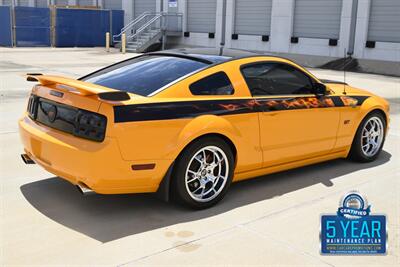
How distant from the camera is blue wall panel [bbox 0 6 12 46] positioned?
101 feet

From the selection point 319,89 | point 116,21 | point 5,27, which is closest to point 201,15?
point 116,21

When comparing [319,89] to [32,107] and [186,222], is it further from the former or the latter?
[32,107]

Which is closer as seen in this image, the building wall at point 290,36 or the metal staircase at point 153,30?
the building wall at point 290,36

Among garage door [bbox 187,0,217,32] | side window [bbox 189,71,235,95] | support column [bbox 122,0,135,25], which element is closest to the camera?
side window [bbox 189,71,235,95]

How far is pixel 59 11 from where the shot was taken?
105 feet

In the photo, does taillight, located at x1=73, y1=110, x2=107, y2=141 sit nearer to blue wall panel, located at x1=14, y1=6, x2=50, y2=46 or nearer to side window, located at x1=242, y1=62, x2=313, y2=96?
side window, located at x1=242, y1=62, x2=313, y2=96

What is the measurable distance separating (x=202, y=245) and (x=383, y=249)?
145 cm

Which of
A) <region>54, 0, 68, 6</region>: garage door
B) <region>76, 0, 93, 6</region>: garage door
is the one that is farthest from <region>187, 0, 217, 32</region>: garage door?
<region>54, 0, 68, 6</region>: garage door

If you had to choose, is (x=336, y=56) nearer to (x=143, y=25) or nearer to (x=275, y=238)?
(x=143, y=25)

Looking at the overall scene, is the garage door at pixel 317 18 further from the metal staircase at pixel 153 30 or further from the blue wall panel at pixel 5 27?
the blue wall panel at pixel 5 27

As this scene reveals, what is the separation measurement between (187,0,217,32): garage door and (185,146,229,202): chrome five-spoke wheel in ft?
87.4

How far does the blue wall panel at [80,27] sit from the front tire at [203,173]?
→ 97.3 feet

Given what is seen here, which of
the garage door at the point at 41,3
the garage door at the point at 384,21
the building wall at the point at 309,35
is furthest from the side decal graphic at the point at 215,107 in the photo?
the garage door at the point at 41,3

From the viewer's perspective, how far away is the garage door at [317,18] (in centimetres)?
2373
